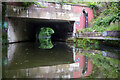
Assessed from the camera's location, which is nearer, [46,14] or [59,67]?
[59,67]

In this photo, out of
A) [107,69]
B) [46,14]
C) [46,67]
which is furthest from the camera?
[46,14]

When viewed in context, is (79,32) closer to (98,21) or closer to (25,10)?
(98,21)

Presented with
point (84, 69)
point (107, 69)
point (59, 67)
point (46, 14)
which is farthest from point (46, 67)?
point (46, 14)

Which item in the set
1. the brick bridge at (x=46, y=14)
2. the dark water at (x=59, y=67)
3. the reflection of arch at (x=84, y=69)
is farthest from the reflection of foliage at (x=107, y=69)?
the brick bridge at (x=46, y=14)

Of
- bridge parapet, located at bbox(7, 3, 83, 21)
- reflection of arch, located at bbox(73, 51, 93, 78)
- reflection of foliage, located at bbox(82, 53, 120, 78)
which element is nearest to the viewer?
reflection of foliage, located at bbox(82, 53, 120, 78)

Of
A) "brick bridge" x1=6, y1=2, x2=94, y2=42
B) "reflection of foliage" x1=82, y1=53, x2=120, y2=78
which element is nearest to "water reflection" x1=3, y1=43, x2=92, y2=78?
"reflection of foliage" x1=82, y1=53, x2=120, y2=78

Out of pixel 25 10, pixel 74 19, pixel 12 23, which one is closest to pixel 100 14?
pixel 74 19

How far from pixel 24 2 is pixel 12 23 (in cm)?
267

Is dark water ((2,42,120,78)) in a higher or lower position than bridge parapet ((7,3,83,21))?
lower

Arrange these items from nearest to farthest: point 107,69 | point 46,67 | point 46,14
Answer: point 107,69, point 46,67, point 46,14

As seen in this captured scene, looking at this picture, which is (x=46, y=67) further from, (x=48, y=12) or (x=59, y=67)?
(x=48, y=12)

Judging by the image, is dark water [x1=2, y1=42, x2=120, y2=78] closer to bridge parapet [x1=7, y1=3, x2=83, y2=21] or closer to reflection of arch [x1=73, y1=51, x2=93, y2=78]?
reflection of arch [x1=73, y1=51, x2=93, y2=78]

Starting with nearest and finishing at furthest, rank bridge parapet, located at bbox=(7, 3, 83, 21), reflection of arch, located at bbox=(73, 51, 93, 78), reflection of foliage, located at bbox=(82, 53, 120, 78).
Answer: reflection of foliage, located at bbox=(82, 53, 120, 78) < reflection of arch, located at bbox=(73, 51, 93, 78) < bridge parapet, located at bbox=(7, 3, 83, 21)

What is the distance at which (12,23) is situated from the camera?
504 inches
